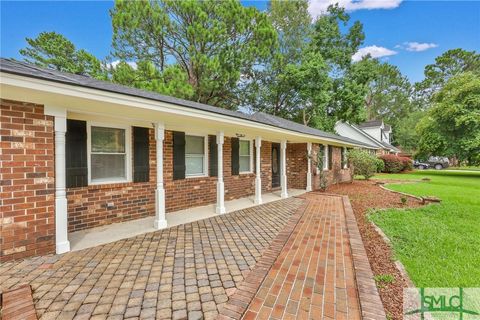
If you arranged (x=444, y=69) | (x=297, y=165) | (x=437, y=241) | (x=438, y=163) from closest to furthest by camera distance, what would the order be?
(x=437, y=241) → (x=297, y=165) → (x=438, y=163) → (x=444, y=69)

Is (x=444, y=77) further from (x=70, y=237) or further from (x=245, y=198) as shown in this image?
(x=70, y=237)

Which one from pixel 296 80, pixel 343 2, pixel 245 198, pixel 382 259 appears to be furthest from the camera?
pixel 343 2

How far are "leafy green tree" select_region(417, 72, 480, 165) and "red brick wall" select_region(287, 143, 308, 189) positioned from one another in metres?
14.7

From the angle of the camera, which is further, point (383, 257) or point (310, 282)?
point (383, 257)

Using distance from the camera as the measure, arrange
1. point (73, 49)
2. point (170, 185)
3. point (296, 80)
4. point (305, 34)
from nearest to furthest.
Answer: point (170, 185) → point (73, 49) → point (296, 80) → point (305, 34)

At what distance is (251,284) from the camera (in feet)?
8.75

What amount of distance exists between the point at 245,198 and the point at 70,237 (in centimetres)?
519

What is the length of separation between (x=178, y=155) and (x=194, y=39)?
11.0 metres

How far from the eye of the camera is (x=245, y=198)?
Result: 8.13 m

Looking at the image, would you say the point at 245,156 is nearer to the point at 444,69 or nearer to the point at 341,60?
the point at 341,60

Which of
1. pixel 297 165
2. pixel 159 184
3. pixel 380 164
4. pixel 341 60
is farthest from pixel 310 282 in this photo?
pixel 341 60

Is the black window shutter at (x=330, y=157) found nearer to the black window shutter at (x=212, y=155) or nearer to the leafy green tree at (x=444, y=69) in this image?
the black window shutter at (x=212, y=155)

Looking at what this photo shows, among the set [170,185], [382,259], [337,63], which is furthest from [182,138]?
[337,63]

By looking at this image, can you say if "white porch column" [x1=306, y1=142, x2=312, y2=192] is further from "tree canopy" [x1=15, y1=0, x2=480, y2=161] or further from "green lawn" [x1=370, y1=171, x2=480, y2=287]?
"tree canopy" [x1=15, y1=0, x2=480, y2=161]
